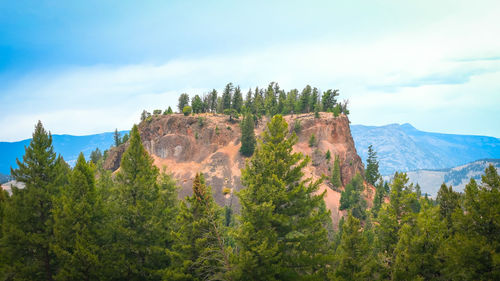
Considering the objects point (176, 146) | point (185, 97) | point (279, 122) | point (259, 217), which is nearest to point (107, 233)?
point (259, 217)

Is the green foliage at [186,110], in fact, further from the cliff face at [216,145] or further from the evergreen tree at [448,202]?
the evergreen tree at [448,202]

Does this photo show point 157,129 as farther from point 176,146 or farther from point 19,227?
point 19,227

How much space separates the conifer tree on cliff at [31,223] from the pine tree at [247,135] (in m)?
73.1

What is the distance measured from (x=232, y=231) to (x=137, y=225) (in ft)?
30.5

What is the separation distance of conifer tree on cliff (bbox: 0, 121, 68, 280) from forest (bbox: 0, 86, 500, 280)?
0.07 metres

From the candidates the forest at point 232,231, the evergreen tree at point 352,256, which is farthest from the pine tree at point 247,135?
the evergreen tree at point 352,256

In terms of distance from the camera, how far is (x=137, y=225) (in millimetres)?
22484

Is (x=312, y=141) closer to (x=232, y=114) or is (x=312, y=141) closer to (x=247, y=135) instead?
(x=247, y=135)

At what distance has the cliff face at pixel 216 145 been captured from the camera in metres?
97.5

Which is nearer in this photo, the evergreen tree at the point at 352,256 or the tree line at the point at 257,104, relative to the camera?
the evergreen tree at the point at 352,256

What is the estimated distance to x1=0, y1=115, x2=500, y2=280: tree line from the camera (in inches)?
650

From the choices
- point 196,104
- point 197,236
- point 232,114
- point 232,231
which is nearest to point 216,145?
point 232,114

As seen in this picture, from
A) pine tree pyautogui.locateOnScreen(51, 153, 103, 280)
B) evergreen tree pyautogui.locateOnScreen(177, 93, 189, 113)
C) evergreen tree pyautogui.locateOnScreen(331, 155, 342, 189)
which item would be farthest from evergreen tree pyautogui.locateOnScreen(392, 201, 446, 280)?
evergreen tree pyautogui.locateOnScreen(177, 93, 189, 113)

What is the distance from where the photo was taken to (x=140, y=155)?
2397 centimetres
